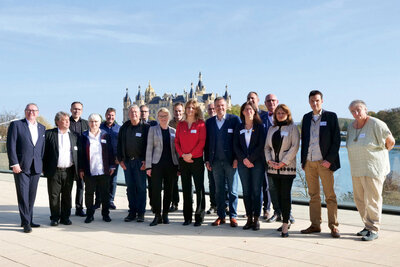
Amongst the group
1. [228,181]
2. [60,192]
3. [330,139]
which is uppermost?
[330,139]

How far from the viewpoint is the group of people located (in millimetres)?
5012

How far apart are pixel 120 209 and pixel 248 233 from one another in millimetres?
3079

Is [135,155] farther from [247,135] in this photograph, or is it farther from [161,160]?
[247,135]

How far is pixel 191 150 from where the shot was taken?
5.76 metres

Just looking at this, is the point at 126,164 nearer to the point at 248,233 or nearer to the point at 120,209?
the point at 120,209

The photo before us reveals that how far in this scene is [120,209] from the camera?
7.41 m

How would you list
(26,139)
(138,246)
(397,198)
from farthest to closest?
(397,198)
(26,139)
(138,246)

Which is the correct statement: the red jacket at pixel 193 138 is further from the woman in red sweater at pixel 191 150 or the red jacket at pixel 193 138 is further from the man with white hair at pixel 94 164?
the man with white hair at pixel 94 164

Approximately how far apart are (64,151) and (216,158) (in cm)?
242

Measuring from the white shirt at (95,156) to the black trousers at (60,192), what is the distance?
33cm

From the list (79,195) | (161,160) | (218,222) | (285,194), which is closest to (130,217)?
(161,160)

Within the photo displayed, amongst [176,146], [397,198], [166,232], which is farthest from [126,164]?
[397,198]

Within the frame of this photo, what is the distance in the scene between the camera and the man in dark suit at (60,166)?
5918mm

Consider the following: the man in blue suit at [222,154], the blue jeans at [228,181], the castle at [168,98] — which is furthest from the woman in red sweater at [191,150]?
the castle at [168,98]
